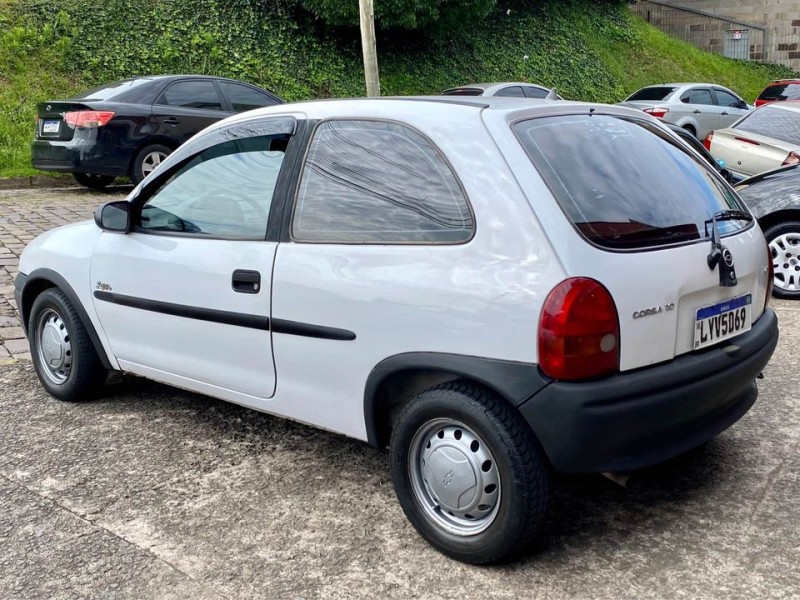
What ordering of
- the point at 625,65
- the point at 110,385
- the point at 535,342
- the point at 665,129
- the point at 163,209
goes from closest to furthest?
the point at 535,342
the point at 665,129
the point at 163,209
the point at 110,385
the point at 625,65

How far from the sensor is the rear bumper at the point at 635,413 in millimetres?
2865

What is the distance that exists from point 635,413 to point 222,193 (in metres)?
2.09

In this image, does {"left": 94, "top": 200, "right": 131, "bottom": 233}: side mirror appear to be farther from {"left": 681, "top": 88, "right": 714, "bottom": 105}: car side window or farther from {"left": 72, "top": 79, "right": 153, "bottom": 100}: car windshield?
{"left": 681, "top": 88, "right": 714, "bottom": 105}: car side window

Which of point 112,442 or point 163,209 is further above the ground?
point 163,209

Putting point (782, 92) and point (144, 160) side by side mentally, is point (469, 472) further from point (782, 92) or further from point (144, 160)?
point (782, 92)

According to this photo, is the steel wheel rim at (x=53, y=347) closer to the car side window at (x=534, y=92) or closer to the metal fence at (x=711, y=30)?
the car side window at (x=534, y=92)

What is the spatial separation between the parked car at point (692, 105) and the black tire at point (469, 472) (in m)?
15.5

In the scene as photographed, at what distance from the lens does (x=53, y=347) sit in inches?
191

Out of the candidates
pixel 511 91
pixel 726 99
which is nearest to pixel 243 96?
pixel 511 91

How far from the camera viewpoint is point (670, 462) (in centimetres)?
396

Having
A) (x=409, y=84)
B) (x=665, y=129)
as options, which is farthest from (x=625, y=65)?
(x=665, y=129)

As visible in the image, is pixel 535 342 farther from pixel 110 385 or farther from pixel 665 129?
pixel 110 385

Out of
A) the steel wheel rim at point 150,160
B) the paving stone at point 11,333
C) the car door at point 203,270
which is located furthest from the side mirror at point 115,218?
the steel wheel rim at point 150,160

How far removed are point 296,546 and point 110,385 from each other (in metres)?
2.24
